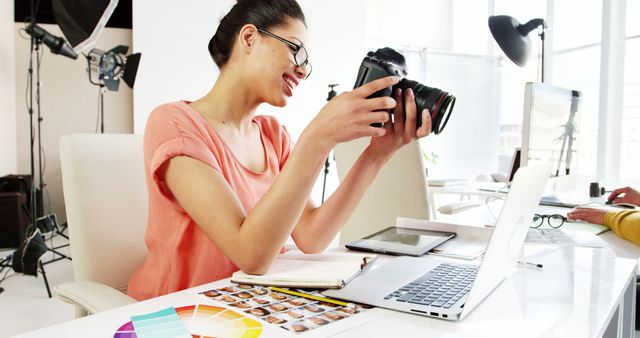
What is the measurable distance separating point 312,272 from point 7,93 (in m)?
4.22

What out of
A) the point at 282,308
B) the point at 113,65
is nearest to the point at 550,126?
the point at 282,308

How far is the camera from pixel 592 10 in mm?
4262

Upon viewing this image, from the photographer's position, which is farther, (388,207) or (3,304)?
(3,304)

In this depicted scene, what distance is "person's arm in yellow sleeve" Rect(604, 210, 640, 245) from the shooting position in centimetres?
126

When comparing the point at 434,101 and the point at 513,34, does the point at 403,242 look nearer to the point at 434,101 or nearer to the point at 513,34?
the point at 434,101

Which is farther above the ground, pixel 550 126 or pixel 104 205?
A: pixel 550 126

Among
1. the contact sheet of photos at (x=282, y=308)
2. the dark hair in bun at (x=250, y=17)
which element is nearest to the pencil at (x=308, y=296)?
the contact sheet of photos at (x=282, y=308)

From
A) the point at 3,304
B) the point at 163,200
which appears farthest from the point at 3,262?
the point at 163,200

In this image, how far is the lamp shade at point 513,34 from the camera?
2.19m

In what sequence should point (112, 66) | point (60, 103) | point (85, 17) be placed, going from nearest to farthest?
point (85, 17)
point (112, 66)
point (60, 103)

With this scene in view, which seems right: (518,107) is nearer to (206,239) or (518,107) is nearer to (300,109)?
(300,109)

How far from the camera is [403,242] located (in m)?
1.08

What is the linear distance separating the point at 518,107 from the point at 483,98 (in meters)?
0.37

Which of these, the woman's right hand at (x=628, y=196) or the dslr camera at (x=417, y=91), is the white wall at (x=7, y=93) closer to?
the dslr camera at (x=417, y=91)
